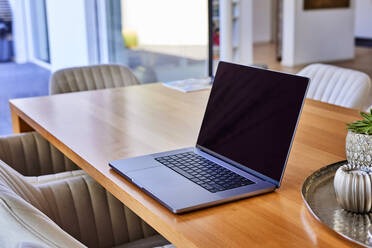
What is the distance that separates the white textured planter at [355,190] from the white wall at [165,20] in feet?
11.1

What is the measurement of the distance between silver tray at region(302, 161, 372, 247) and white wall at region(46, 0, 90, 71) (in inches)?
120

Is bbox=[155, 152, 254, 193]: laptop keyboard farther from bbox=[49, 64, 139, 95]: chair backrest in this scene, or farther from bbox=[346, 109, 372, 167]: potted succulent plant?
bbox=[49, 64, 139, 95]: chair backrest

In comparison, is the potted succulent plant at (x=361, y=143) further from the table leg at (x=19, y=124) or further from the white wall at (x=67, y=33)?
the white wall at (x=67, y=33)

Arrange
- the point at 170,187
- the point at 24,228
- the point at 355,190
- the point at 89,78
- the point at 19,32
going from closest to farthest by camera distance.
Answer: the point at 24,228, the point at 355,190, the point at 170,187, the point at 89,78, the point at 19,32

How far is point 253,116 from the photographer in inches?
53.9

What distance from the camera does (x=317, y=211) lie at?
1138mm

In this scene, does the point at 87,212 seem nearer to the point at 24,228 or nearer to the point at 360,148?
the point at 24,228

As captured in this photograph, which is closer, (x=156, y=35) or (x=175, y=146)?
(x=175, y=146)

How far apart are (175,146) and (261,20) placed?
31.7 feet

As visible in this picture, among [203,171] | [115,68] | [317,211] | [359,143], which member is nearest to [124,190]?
[203,171]

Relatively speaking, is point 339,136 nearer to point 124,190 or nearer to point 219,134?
point 219,134

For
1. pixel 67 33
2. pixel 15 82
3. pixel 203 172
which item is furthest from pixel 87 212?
pixel 67 33

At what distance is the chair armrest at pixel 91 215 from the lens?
1628 millimetres

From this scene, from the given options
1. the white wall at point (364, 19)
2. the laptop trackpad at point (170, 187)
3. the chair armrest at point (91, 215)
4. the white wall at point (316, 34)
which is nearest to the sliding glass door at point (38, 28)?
the chair armrest at point (91, 215)
